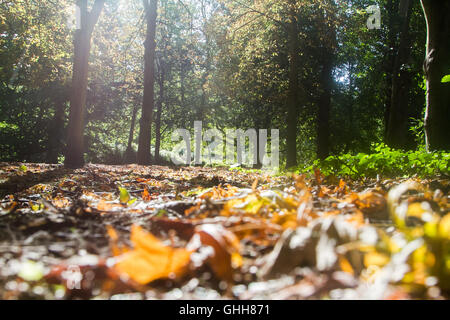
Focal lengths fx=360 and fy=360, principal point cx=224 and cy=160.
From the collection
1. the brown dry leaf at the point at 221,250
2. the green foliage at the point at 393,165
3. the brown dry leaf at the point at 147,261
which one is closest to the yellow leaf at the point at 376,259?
the brown dry leaf at the point at 221,250

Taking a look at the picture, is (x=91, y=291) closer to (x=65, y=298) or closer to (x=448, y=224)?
(x=65, y=298)

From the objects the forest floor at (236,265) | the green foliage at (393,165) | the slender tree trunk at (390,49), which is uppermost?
the slender tree trunk at (390,49)

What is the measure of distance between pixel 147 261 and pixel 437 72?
7.78 metres

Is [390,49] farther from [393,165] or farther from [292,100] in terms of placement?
[393,165]

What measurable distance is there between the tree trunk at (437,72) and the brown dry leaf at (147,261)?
7125 millimetres

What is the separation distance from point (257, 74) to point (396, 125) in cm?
750

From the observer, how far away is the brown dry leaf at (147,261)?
776mm

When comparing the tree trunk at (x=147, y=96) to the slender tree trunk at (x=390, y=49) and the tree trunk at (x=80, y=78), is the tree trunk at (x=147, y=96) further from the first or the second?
the slender tree trunk at (x=390, y=49)

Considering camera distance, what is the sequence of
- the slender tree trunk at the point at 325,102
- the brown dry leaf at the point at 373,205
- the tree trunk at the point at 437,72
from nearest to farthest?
the brown dry leaf at the point at 373,205 → the tree trunk at the point at 437,72 → the slender tree trunk at the point at 325,102

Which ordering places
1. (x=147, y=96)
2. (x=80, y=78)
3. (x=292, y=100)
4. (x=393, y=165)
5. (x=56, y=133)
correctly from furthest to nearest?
1. (x=56, y=133)
2. (x=292, y=100)
3. (x=147, y=96)
4. (x=80, y=78)
5. (x=393, y=165)

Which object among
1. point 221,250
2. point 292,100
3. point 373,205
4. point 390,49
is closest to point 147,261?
point 221,250

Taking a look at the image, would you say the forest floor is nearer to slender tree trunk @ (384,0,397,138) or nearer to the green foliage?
the green foliage

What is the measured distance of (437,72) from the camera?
6.98m

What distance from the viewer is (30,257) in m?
0.90
